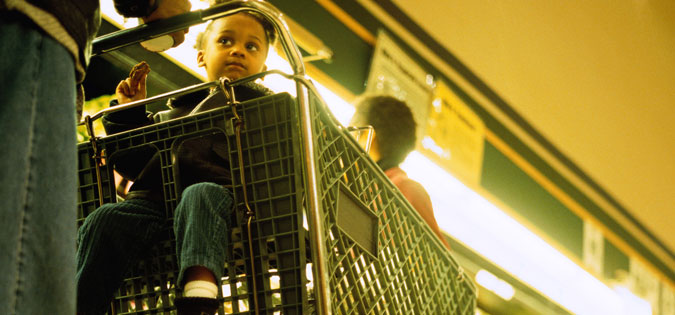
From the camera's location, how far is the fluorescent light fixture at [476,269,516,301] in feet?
15.3

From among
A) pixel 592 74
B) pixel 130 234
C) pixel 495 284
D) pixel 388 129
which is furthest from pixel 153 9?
pixel 592 74

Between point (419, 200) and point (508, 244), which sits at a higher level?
point (508, 244)

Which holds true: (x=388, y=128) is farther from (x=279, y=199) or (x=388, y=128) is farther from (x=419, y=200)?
(x=279, y=199)

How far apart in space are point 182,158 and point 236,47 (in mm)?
525

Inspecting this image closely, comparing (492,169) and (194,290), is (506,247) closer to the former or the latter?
(492,169)

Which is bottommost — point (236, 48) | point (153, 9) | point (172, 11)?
point (153, 9)

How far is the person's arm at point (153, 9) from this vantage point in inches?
48.1

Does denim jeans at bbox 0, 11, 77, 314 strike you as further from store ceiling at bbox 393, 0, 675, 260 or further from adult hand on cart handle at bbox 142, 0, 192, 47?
store ceiling at bbox 393, 0, 675, 260

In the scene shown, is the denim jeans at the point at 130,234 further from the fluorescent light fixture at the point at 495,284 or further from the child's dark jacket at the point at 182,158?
the fluorescent light fixture at the point at 495,284

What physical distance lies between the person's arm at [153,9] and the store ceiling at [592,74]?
2615 mm

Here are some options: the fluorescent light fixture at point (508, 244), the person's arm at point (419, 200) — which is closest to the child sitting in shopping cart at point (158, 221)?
the person's arm at point (419, 200)

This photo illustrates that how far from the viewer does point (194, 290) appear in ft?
4.74

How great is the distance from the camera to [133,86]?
180 cm

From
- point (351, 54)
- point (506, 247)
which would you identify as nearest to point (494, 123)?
point (506, 247)
